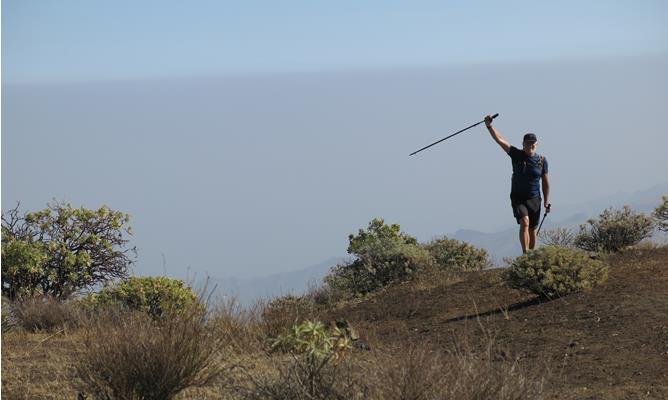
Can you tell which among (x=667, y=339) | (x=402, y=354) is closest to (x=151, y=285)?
(x=667, y=339)

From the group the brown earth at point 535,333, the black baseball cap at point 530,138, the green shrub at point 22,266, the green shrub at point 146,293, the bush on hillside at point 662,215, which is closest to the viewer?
the brown earth at point 535,333

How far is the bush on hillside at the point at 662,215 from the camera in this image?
18531 mm

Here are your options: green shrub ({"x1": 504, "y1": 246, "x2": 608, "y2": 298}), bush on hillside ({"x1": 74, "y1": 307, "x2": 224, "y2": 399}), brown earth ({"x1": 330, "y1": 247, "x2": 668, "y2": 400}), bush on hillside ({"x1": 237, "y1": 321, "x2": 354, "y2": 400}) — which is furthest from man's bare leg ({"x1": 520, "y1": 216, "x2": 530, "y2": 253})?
bush on hillside ({"x1": 74, "y1": 307, "x2": 224, "y2": 399})

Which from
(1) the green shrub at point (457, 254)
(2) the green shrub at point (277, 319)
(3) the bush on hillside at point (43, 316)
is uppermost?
(2) the green shrub at point (277, 319)

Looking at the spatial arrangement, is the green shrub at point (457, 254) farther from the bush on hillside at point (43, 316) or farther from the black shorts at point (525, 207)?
the bush on hillside at point (43, 316)

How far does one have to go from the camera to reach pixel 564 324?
10836mm

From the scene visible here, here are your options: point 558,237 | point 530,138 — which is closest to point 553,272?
point 530,138

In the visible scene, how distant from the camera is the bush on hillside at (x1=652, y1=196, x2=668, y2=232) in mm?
18531

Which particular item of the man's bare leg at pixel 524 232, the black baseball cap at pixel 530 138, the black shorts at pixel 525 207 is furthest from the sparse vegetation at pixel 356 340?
the black baseball cap at pixel 530 138

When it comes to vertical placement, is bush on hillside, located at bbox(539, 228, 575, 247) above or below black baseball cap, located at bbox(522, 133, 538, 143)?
below

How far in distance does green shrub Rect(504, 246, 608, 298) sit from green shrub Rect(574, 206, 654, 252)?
16.6 ft

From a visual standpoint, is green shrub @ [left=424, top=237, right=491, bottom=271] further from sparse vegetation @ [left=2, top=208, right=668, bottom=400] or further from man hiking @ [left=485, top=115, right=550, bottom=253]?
man hiking @ [left=485, top=115, right=550, bottom=253]

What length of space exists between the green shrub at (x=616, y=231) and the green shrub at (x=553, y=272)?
506 cm

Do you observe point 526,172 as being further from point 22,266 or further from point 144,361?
point 22,266
